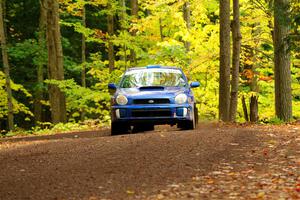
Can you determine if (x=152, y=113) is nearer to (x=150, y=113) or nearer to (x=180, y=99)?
(x=150, y=113)

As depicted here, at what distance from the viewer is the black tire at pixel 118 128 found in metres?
12.8

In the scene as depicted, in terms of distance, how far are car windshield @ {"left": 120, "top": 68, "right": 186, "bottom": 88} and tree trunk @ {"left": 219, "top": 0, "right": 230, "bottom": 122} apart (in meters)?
3.99

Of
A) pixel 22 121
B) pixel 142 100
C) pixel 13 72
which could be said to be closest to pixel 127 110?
pixel 142 100

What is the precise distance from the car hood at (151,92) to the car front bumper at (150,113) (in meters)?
0.24

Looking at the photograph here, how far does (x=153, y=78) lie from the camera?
1361cm

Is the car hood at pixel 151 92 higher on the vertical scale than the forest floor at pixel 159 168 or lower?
higher

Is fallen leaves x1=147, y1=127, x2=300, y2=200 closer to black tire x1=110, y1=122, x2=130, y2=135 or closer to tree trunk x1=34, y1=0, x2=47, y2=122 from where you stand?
black tire x1=110, y1=122, x2=130, y2=135

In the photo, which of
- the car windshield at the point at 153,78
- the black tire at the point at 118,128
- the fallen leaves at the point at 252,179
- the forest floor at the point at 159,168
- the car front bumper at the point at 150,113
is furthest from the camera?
the car windshield at the point at 153,78

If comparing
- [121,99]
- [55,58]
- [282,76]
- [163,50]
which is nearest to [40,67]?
[55,58]

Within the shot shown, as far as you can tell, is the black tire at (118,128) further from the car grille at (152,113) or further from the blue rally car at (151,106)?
the car grille at (152,113)

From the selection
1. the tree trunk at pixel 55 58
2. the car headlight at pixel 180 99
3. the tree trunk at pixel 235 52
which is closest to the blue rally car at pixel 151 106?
the car headlight at pixel 180 99

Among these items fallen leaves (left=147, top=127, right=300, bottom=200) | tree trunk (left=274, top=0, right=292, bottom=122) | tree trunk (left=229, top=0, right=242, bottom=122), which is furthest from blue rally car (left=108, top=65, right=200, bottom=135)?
tree trunk (left=229, top=0, right=242, bottom=122)

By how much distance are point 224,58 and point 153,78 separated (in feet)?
15.8

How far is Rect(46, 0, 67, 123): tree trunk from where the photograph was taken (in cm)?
2180
